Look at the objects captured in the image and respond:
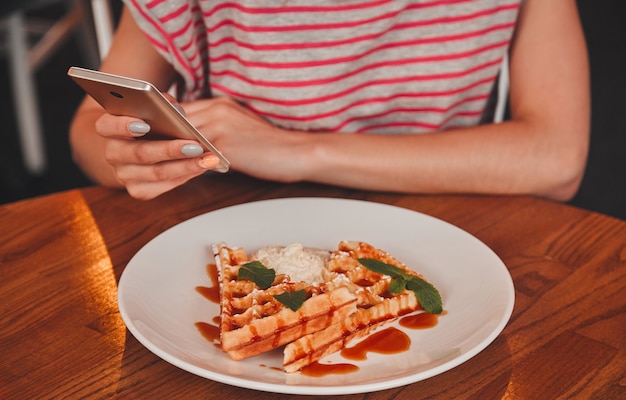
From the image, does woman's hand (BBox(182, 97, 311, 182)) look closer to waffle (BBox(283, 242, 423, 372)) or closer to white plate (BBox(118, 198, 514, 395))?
white plate (BBox(118, 198, 514, 395))

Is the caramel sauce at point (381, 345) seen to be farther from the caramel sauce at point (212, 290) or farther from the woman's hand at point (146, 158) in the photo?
the woman's hand at point (146, 158)

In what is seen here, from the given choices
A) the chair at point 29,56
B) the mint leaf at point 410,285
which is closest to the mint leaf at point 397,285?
the mint leaf at point 410,285

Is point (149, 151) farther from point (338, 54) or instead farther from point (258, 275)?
point (338, 54)

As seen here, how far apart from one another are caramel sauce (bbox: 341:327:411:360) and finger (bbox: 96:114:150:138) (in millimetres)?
407

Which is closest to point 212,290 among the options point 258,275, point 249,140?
point 258,275

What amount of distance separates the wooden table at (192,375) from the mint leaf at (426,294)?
0.26 ft

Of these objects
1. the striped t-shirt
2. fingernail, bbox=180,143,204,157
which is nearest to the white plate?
fingernail, bbox=180,143,204,157

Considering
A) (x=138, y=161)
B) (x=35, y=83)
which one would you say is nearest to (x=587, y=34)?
(x=138, y=161)

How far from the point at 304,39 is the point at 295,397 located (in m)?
0.79

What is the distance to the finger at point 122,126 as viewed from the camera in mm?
965

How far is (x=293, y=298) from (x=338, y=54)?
2.29 ft

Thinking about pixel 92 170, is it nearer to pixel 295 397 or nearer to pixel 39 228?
pixel 39 228

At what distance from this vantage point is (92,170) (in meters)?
1.33

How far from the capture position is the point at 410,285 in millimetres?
880
